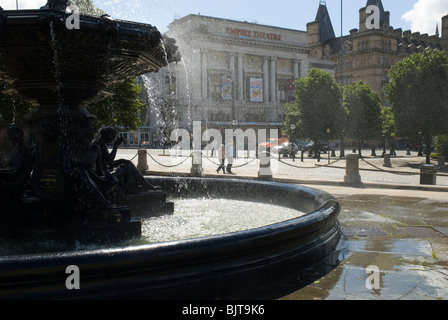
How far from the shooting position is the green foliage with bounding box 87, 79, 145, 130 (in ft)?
64.2

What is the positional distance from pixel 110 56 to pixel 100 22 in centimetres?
51

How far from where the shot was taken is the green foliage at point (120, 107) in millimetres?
19562

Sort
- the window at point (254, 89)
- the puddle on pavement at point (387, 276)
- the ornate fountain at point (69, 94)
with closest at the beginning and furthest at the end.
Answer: the puddle on pavement at point (387, 276) → the ornate fountain at point (69, 94) → the window at point (254, 89)

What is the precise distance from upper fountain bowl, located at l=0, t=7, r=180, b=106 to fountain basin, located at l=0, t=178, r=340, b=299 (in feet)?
7.71

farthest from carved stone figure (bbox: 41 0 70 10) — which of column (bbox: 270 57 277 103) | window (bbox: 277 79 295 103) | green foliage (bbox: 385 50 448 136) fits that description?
window (bbox: 277 79 295 103)

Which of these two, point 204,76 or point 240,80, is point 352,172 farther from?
point 240,80

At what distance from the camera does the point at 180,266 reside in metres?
3.30

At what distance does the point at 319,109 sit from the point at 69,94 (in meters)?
40.0

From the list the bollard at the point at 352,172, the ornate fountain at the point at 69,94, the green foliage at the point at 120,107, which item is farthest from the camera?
the green foliage at the point at 120,107

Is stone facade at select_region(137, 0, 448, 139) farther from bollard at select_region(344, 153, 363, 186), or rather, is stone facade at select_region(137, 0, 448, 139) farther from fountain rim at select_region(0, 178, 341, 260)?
fountain rim at select_region(0, 178, 341, 260)

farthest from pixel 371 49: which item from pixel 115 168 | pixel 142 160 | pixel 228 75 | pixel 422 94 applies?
pixel 115 168

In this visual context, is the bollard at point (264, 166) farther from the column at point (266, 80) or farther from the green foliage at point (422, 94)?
the column at point (266, 80)

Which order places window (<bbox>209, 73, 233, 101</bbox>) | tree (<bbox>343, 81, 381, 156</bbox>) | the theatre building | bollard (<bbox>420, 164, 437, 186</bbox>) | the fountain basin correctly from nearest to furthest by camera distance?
1. the fountain basin
2. bollard (<bbox>420, 164, 437, 186</bbox>)
3. tree (<bbox>343, 81, 381, 156</bbox>)
4. the theatre building
5. window (<bbox>209, 73, 233, 101</bbox>)

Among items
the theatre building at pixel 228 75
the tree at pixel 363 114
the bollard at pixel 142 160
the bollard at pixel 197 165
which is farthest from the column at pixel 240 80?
the bollard at pixel 197 165
